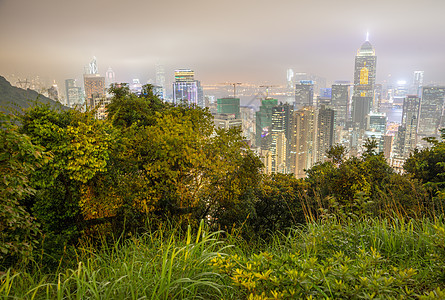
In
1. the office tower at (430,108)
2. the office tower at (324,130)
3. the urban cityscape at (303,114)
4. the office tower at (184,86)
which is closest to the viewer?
the urban cityscape at (303,114)

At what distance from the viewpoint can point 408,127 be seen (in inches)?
1797

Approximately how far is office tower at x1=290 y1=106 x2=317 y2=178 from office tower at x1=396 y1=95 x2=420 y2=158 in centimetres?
1099


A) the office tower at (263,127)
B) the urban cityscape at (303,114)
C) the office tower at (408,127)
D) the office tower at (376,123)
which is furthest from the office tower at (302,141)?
the office tower at (376,123)

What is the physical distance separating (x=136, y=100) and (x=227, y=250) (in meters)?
7.82

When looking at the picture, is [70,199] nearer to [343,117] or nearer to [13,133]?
[13,133]

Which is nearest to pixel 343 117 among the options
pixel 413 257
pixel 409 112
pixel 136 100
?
pixel 409 112

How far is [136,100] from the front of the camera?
30.5 feet

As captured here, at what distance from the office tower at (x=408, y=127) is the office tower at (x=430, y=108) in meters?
1.16

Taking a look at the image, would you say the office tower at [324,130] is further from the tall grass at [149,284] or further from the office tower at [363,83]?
the tall grass at [149,284]

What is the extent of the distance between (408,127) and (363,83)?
53833 millimetres

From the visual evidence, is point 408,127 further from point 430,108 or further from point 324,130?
point 324,130

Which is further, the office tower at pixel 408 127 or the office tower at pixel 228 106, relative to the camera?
the office tower at pixel 228 106

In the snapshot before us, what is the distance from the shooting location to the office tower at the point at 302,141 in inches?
1547

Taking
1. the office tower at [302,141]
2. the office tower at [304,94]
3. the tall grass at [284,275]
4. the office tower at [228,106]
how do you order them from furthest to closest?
the office tower at [304,94] → the office tower at [228,106] → the office tower at [302,141] → the tall grass at [284,275]
